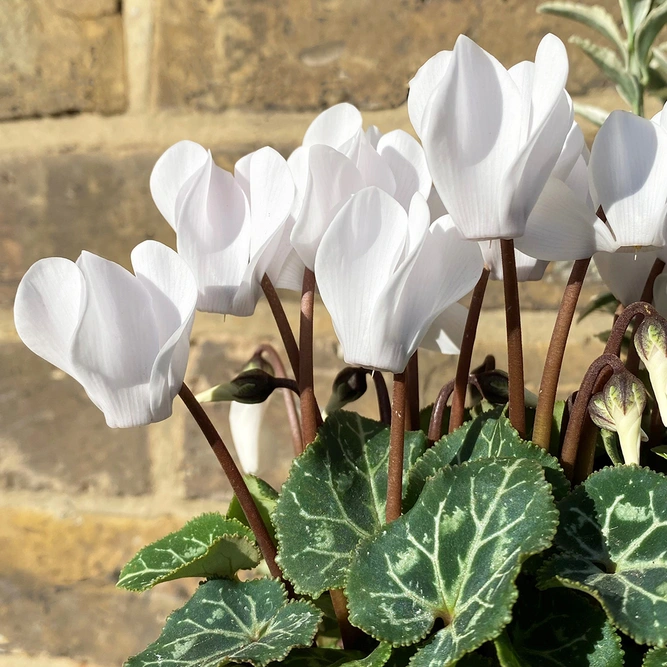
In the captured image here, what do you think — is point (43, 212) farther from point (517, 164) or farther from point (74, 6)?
point (517, 164)

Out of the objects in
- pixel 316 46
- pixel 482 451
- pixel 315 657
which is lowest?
pixel 315 657

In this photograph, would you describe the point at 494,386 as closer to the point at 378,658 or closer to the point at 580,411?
the point at 580,411

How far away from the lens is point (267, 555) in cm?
43

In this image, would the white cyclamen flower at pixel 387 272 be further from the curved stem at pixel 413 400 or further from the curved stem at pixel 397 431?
the curved stem at pixel 413 400

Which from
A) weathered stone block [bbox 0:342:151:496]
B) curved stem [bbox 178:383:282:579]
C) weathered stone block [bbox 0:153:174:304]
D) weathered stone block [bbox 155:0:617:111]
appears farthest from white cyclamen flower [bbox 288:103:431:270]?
weathered stone block [bbox 0:342:151:496]

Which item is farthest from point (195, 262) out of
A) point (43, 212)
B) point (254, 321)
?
point (43, 212)

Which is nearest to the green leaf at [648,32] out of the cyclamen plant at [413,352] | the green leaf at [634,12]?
the green leaf at [634,12]

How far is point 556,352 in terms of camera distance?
1.30 feet

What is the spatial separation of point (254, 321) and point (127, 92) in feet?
1.31

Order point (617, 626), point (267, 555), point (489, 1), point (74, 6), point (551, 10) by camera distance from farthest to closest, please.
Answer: point (74, 6), point (489, 1), point (551, 10), point (267, 555), point (617, 626)

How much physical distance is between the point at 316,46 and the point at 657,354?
82 centimetres

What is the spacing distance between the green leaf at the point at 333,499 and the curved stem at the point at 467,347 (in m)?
0.04

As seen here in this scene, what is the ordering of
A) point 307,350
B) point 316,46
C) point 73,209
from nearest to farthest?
point 307,350 → point 316,46 → point 73,209

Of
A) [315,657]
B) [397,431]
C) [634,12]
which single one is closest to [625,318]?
[397,431]
